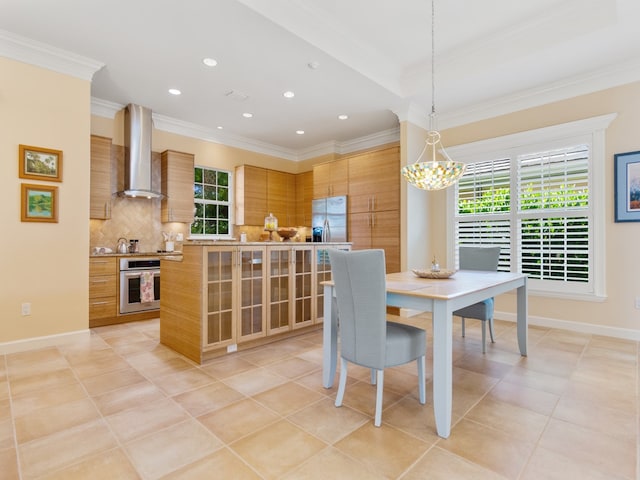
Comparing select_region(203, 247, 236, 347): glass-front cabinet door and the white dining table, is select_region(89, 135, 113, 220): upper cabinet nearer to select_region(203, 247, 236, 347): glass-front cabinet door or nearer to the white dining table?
select_region(203, 247, 236, 347): glass-front cabinet door

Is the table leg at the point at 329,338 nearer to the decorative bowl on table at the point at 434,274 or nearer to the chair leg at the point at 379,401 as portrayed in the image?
the chair leg at the point at 379,401

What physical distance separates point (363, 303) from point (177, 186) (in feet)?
13.7

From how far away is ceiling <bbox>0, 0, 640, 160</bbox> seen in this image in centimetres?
288

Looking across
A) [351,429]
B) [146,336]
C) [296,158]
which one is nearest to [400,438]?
[351,429]

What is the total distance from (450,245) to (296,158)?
3764 mm

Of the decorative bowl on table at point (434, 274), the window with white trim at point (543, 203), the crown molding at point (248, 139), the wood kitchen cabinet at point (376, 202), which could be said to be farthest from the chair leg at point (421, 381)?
the crown molding at point (248, 139)

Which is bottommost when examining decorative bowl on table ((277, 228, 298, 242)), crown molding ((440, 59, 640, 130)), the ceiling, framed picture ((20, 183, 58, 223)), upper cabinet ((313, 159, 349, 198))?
decorative bowl on table ((277, 228, 298, 242))

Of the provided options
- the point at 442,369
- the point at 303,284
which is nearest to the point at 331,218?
the point at 303,284

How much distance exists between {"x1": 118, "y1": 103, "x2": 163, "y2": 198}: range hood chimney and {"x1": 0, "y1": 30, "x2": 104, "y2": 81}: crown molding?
1079 millimetres

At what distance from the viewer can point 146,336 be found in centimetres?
379

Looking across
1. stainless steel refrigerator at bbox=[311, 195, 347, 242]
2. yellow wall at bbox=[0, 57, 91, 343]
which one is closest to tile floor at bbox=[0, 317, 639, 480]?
yellow wall at bbox=[0, 57, 91, 343]

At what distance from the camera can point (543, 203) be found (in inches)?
161

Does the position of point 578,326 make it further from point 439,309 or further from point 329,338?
point 329,338

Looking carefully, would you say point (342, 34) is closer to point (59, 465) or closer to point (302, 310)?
point (302, 310)
